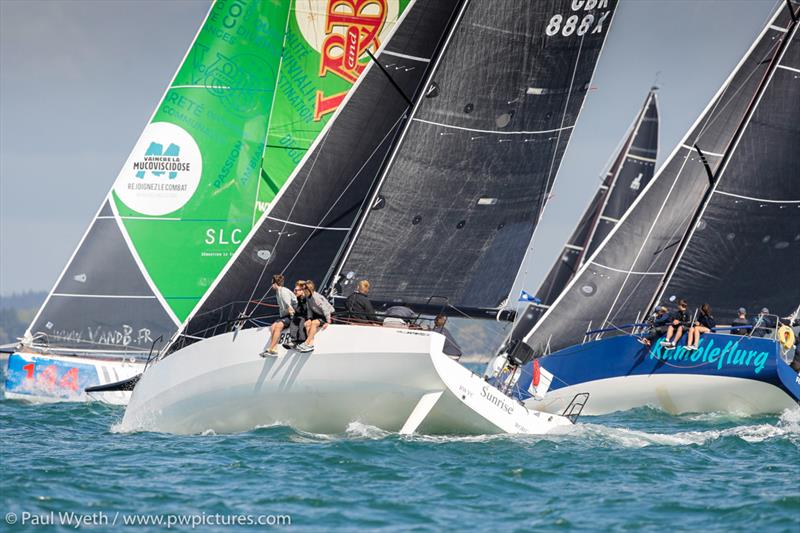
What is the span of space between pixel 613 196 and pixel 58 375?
16.2 m

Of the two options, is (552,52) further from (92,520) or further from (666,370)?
(92,520)

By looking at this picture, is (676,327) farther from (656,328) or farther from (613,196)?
(613,196)

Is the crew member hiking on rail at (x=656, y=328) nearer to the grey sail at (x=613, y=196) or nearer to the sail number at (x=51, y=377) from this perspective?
the grey sail at (x=613, y=196)

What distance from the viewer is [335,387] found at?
14.6 m

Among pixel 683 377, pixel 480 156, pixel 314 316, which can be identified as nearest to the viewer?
pixel 314 316

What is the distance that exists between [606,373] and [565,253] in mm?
11114

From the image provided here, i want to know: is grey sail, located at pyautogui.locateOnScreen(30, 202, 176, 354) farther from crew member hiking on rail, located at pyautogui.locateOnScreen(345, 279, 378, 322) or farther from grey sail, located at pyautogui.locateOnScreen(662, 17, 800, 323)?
crew member hiking on rail, located at pyautogui.locateOnScreen(345, 279, 378, 322)

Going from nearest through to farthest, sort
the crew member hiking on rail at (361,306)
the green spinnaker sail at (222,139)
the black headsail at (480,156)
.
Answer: the crew member hiking on rail at (361,306) < the black headsail at (480,156) < the green spinnaker sail at (222,139)

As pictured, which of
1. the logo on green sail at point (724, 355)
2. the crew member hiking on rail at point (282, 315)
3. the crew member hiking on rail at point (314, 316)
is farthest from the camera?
the logo on green sail at point (724, 355)

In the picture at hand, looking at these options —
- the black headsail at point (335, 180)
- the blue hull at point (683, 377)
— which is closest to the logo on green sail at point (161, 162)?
the blue hull at point (683, 377)

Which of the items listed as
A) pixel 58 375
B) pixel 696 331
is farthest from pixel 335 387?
pixel 58 375

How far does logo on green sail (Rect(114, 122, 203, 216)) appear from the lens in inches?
1101

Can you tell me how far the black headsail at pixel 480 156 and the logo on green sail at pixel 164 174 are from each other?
10.4 m

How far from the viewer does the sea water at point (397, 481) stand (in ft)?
35.7
